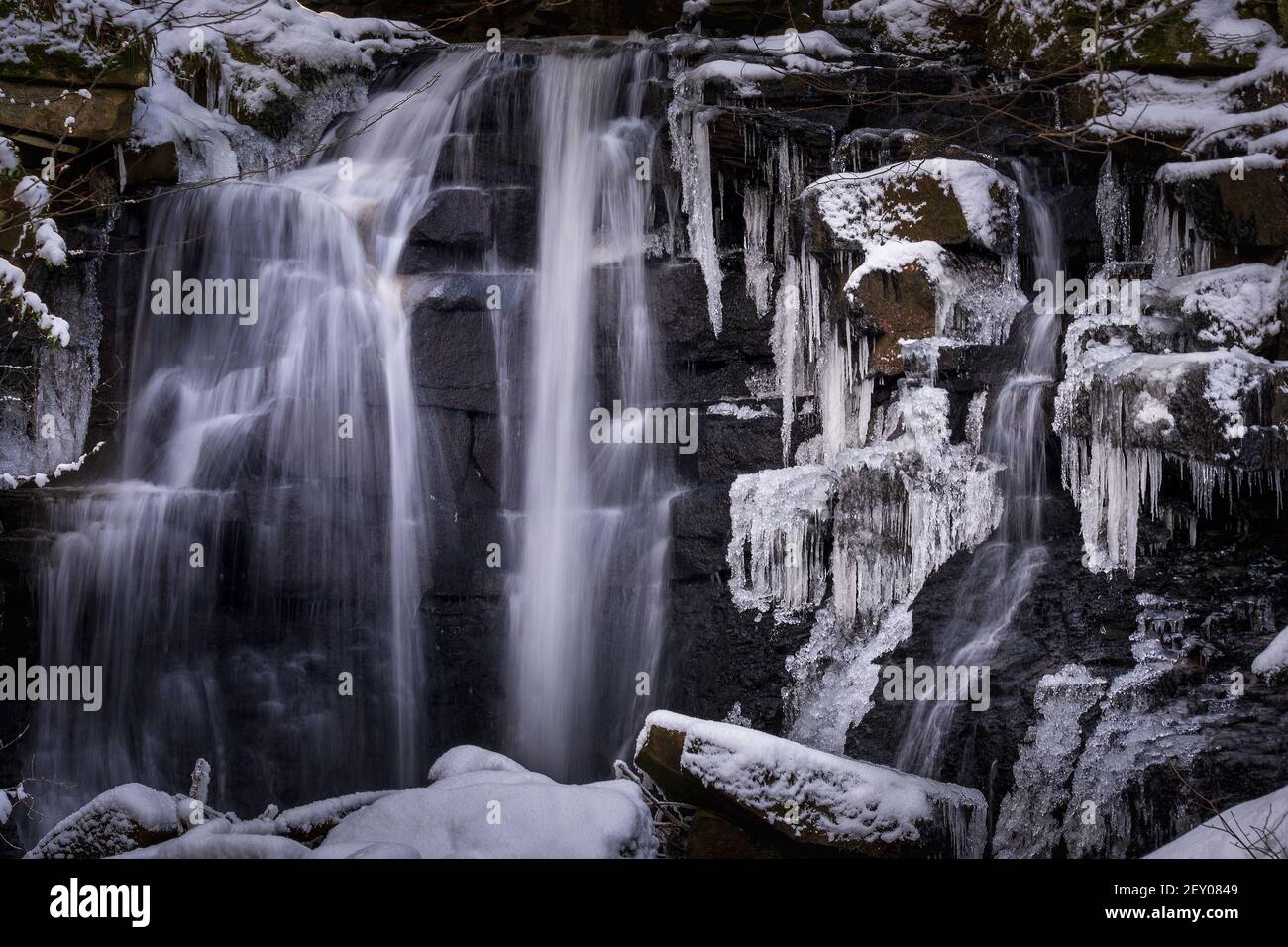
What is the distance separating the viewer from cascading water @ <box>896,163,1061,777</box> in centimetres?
632

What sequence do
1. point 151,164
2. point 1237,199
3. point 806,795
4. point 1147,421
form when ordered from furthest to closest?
point 151,164
point 1237,199
point 1147,421
point 806,795

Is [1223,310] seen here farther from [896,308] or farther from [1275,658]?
[1275,658]

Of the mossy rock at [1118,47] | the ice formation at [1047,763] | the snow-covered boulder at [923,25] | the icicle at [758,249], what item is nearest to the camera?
the ice formation at [1047,763]

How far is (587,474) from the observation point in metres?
7.84

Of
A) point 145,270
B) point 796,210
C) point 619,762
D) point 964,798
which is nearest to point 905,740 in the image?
point 964,798

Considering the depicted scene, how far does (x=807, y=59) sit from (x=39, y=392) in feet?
20.1

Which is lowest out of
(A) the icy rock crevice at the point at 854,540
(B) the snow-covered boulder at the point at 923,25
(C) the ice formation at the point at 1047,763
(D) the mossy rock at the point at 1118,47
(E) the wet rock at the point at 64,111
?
(C) the ice formation at the point at 1047,763

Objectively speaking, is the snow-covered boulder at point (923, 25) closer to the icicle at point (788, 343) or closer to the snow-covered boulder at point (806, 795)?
the icicle at point (788, 343)

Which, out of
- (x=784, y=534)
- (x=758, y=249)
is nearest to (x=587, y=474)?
(x=784, y=534)

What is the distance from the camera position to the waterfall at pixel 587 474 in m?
7.46

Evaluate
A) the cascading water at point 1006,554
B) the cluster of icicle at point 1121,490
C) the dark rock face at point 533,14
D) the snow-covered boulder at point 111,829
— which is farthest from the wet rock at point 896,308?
the dark rock face at point 533,14

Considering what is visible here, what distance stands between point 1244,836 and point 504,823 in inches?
112

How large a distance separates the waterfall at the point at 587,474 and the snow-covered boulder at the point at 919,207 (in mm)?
1580

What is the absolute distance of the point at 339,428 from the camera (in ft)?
25.4
